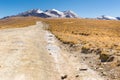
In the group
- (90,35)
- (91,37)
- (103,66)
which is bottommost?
(90,35)

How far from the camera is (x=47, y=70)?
63.1ft

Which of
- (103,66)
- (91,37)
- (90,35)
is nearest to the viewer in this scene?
(103,66)

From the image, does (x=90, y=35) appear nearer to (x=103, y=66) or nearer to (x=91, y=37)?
(x=91, y=37)

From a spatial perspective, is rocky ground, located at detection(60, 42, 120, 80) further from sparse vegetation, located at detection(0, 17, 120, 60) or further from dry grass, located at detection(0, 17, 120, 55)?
dry grass, located at detection(0, 17, 120, 55)

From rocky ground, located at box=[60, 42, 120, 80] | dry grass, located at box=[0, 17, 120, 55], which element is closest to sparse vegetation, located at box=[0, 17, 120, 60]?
dry grass, located at box=[0, 17, 120, 55]

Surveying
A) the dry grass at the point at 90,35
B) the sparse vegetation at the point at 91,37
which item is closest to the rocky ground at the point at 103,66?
the sparse vegetation at the point at 91,37

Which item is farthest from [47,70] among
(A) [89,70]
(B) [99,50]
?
(B) [99,50]

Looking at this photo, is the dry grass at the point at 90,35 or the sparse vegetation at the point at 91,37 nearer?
the sparse vegetation at the point at 91,37

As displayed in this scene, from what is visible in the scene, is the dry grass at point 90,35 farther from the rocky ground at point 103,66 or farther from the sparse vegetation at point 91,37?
the rocky ground at point 103,66

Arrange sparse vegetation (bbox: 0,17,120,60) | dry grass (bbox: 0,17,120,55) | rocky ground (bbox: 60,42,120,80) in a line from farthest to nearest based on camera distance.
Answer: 1. dry grass (bbox: 0,17,120,55)
2. sparse vegetation (bbox: 0,17,120,60)
3. rocky ground (bbox: 60,42,120,80)

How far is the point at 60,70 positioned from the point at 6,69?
157 inches

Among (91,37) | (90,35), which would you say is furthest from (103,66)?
(90,35)

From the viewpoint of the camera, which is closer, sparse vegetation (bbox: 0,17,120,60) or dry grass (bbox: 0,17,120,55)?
sparse vegetation (bbox: 0,17,120,60)

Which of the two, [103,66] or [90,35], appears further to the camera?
[90,35]
